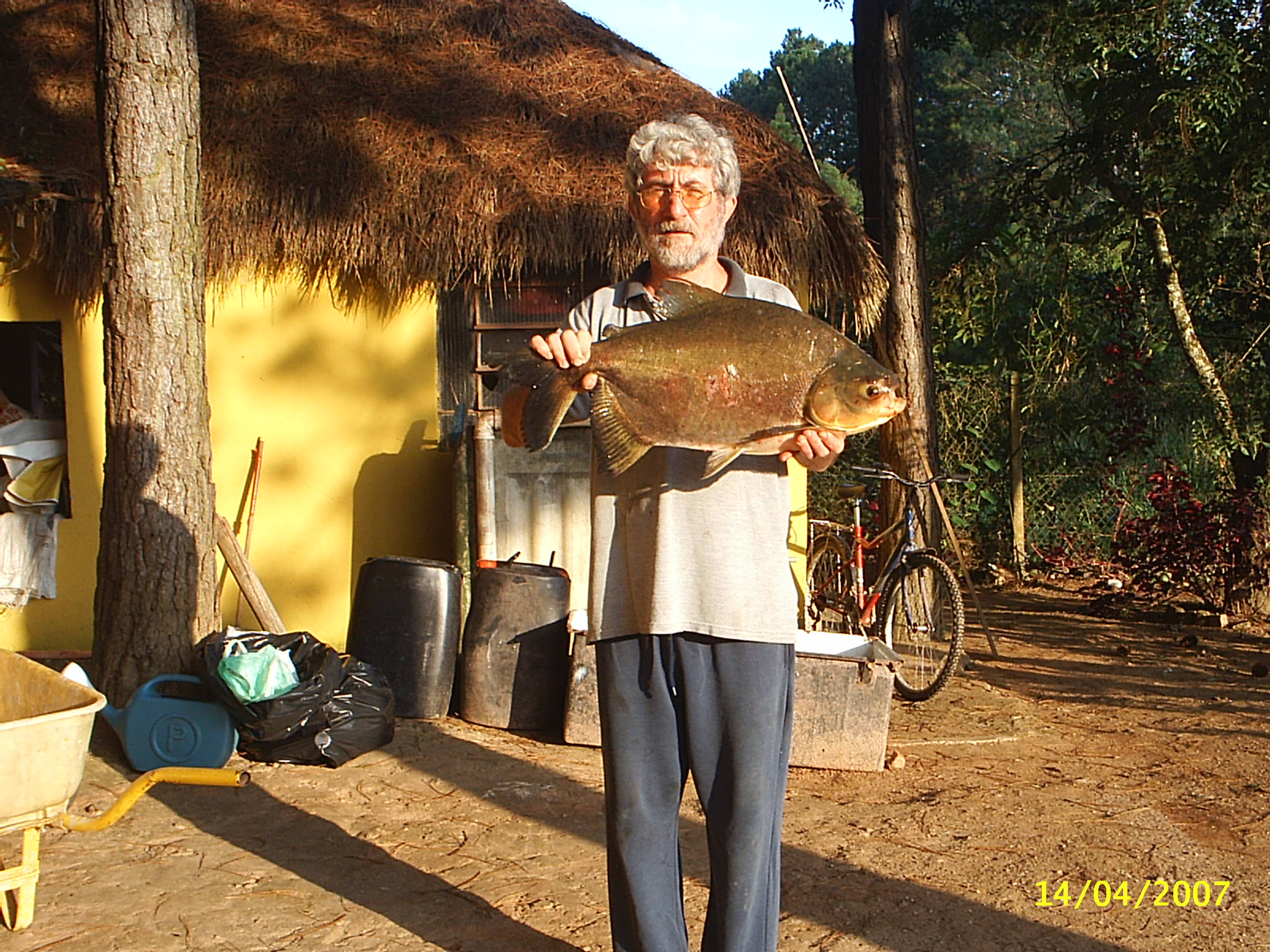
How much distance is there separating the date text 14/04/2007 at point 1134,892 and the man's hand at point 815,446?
6.80ft

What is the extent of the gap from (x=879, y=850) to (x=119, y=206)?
4362mm

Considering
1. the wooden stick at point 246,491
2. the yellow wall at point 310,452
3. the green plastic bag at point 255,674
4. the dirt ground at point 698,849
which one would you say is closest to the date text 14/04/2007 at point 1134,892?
the dirt ground at point 698,849

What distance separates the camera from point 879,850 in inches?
177

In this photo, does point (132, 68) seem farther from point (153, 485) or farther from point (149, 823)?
point (149, 823)

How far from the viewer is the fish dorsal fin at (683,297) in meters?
2.77

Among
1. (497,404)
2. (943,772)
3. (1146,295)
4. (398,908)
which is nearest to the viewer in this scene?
(398,908)

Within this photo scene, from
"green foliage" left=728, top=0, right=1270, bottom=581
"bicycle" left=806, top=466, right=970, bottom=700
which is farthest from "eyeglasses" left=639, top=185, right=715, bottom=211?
"green foliage" left=728, top=0, right=1270, bottom=581

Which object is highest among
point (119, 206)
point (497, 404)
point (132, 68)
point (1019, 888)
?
point (132, 68)

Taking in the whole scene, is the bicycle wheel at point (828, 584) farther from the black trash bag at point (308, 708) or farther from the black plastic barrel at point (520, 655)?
the black trash bag at point (308, 708)

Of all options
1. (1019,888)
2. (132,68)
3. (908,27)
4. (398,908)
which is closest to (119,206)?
(132,68)

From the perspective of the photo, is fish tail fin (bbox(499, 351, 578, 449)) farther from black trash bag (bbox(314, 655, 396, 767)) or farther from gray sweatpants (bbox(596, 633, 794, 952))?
black trash bag (bbox(314, 655, 396, 767))

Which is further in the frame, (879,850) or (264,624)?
(264,624)

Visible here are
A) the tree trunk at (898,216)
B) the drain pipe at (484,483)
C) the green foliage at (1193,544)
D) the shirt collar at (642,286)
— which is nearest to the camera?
the shirt collar at (642,286)

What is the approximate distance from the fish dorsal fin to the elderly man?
153mm
